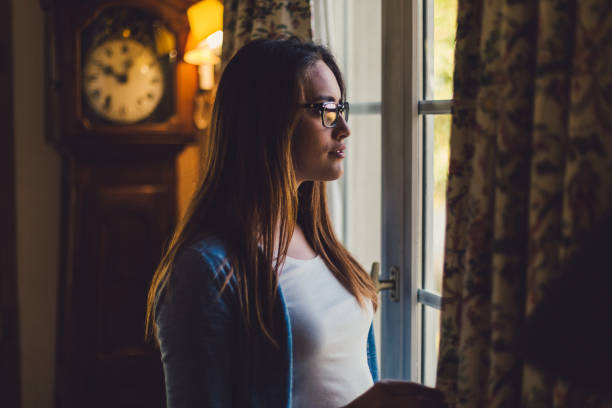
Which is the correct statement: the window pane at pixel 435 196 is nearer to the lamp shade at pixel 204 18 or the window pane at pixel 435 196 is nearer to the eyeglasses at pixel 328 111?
the eyeglasses at pixel 328 111

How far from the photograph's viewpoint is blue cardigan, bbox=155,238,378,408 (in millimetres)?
949

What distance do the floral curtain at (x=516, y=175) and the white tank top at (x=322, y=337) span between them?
0.62 ft

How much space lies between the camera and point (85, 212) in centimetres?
230

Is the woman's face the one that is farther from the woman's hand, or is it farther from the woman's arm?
the woman's hand

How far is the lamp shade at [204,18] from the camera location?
6.97 feet

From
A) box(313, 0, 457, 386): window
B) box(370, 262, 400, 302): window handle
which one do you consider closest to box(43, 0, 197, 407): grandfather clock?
box(313, 0, 457, 386): window

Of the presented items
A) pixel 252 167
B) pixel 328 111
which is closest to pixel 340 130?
pixel 328 111

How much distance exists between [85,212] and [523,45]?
189 centimetres

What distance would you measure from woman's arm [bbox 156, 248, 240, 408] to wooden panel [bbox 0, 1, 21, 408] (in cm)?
179

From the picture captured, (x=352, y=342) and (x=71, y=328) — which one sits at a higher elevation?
(x=352, y=342)

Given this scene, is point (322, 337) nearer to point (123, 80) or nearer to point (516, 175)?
point (516, 175)

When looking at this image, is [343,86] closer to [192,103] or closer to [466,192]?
[466,192]

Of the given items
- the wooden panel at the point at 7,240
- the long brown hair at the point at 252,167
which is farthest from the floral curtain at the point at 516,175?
the wooden panel at the point at 7,240

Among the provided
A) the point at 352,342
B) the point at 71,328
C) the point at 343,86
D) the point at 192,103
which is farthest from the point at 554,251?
the point at 71,328
